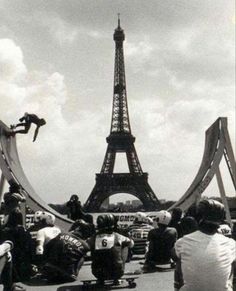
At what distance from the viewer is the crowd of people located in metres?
3.22

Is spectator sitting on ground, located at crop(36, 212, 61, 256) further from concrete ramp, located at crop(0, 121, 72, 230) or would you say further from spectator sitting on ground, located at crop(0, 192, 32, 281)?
concrete ramp, located at crop(0, 121, 72, 230)

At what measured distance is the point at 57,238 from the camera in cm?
693

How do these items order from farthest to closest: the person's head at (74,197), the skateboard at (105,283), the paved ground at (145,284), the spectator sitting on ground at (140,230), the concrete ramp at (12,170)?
the concrete ramp at (12,170), the person's head at (74,197), the spectator sitting on ground at (140,230), the paved ground at (145,284), the skateboard at (105,283)

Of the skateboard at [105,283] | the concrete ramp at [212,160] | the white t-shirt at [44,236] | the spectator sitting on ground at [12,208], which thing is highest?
the concrete ramp at [212,160]

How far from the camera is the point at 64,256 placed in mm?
6910

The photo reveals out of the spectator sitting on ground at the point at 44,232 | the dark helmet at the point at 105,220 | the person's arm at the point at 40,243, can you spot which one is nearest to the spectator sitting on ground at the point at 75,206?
the spectator sitting on ground at the point at 44,232

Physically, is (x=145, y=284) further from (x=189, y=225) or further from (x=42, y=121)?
(x=42, y=121)

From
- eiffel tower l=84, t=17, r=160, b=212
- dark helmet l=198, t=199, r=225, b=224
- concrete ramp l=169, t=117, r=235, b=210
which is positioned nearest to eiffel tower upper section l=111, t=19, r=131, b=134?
eiffel tower l=84, t=17, r=160, b=212

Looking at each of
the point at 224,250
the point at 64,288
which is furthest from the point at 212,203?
the point at 64,288

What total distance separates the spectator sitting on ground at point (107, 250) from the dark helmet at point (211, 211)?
10.4 ft

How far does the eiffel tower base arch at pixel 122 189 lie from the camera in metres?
49.8

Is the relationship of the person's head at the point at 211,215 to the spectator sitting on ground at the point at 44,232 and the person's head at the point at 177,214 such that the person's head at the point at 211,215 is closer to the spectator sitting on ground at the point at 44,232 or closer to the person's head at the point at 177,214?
the spectator sitting on ground at the point at 44,232

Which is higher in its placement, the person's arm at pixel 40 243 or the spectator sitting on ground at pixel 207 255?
the spectator sitting on ground at pixel 207 255

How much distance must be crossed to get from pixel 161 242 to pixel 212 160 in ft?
27.5
